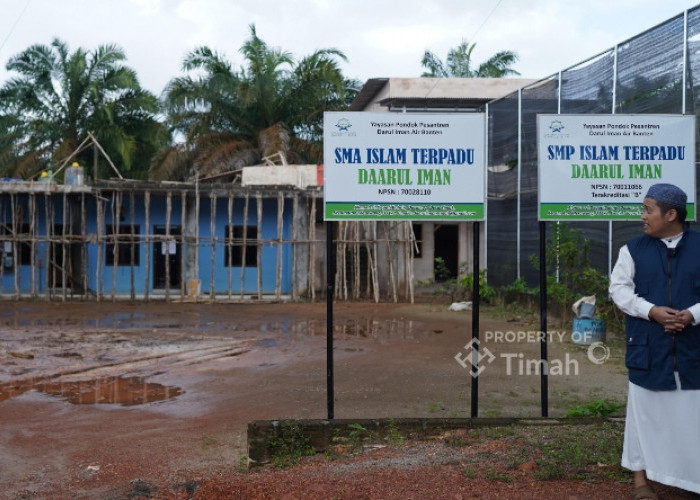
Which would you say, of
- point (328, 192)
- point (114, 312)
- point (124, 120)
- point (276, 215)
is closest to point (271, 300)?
point (276, 215)

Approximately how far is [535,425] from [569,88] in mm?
10539

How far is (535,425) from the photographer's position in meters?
5.40

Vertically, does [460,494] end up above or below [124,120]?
below

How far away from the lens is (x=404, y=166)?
5.65m

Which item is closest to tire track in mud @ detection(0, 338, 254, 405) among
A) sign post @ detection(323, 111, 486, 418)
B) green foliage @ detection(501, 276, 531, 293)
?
sign post @ detection(323, 111, 486, 418)

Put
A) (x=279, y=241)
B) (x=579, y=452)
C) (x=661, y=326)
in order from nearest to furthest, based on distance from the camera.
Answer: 1. (x=661, y=326)
2. (x=579, y=452)
3. (x=279, y=241)

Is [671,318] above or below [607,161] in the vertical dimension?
below

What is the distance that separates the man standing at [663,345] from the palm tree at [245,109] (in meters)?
20.2

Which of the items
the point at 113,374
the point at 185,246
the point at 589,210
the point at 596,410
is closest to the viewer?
the point at 589,210

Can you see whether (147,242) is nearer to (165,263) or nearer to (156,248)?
(165,263)

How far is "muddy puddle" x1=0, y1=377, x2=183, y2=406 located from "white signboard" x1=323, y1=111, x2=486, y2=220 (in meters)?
3.49

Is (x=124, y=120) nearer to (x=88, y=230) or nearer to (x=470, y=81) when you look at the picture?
(x=88, y=230)

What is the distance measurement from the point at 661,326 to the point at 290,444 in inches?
104

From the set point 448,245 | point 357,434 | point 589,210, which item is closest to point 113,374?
point 357,434
